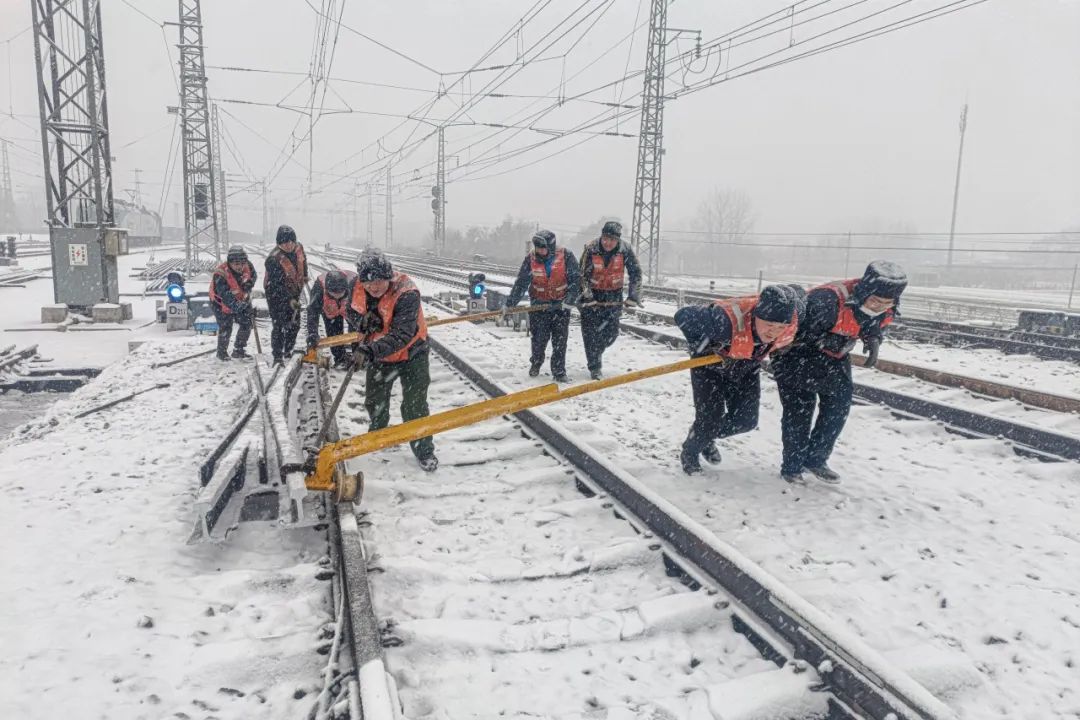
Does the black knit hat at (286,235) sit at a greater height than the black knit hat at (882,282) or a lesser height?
greater

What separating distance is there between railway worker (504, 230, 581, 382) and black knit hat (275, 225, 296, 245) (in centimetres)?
270

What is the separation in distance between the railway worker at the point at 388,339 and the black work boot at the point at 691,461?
1.76 meters

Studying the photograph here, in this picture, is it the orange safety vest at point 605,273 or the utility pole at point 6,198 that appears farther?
the utility pole at point 6,198

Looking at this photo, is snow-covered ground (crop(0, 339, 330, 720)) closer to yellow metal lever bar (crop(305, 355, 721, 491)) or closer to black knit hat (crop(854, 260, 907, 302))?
yellow metal lever bar (crop(305, 355, 721, 491))

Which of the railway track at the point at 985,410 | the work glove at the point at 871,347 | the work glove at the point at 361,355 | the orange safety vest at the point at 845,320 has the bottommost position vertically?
the railway track at the point at 985,410

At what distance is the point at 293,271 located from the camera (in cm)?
834

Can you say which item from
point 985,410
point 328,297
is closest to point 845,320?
point 985,410

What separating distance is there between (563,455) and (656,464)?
0.69 m

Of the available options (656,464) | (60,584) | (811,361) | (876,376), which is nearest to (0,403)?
(60,584)

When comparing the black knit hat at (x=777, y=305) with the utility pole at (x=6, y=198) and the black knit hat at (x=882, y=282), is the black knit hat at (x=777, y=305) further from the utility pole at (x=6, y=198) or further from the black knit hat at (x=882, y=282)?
the utility pole at (x=6, y=198)

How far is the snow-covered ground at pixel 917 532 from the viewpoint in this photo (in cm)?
284

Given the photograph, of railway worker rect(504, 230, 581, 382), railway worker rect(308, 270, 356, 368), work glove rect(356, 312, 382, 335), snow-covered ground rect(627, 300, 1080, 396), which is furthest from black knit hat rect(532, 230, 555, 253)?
snow-covered ground rect(627, 300, 1080, 396)

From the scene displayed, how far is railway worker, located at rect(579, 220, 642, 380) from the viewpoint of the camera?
293 inches

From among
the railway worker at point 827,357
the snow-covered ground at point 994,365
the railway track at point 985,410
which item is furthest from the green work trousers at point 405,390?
the snow-covered ground at point 994,365
